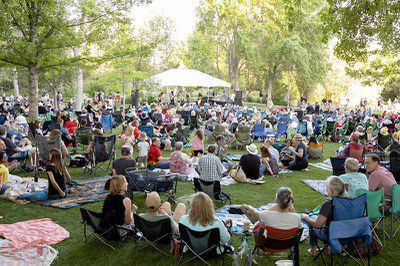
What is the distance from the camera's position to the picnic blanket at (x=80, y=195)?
7113mm

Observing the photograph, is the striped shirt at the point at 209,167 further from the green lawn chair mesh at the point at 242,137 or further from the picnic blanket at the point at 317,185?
the green lawn chair mesh at the point at 242,137

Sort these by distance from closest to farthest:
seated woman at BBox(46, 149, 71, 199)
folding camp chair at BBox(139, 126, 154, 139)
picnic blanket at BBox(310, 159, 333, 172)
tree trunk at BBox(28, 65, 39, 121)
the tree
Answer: seated woman at BBox(46, 149, 71, 199)
the tree
picnic blanket at BBox(310, 159, 333, 172)
tree trunk at BBox(28, 65, 39, 121)
folding camp chair at BBox(139, 126, 154, 139)

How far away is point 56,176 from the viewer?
7297 mm

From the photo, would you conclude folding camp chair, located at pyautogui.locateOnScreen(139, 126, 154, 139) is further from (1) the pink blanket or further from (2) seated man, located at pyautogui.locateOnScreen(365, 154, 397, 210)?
(2) seated man, located at pyautogui.locateOnScreen(365, 154, 397, 210)

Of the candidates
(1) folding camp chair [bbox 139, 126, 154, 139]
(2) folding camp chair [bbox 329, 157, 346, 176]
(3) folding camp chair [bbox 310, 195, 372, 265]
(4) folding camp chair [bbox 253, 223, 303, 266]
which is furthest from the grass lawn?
(1) folding camp chair [bbox 139, 126, 154, 139]

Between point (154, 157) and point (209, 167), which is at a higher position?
point (209, 167)

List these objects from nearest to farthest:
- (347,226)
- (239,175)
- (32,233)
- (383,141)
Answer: (347,226) < (32,233) < (239,175) < (383,141)

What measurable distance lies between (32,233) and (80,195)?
197 cm

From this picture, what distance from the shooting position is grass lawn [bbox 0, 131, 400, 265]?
497 cm

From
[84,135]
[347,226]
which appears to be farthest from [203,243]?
[84,135]

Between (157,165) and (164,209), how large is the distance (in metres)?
3.88

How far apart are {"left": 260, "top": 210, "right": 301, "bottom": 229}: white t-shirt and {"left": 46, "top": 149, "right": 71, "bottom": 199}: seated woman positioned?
4307mm

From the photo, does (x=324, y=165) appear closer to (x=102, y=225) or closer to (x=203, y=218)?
(x=203, y=218)

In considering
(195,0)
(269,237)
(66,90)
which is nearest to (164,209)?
(269,237)
